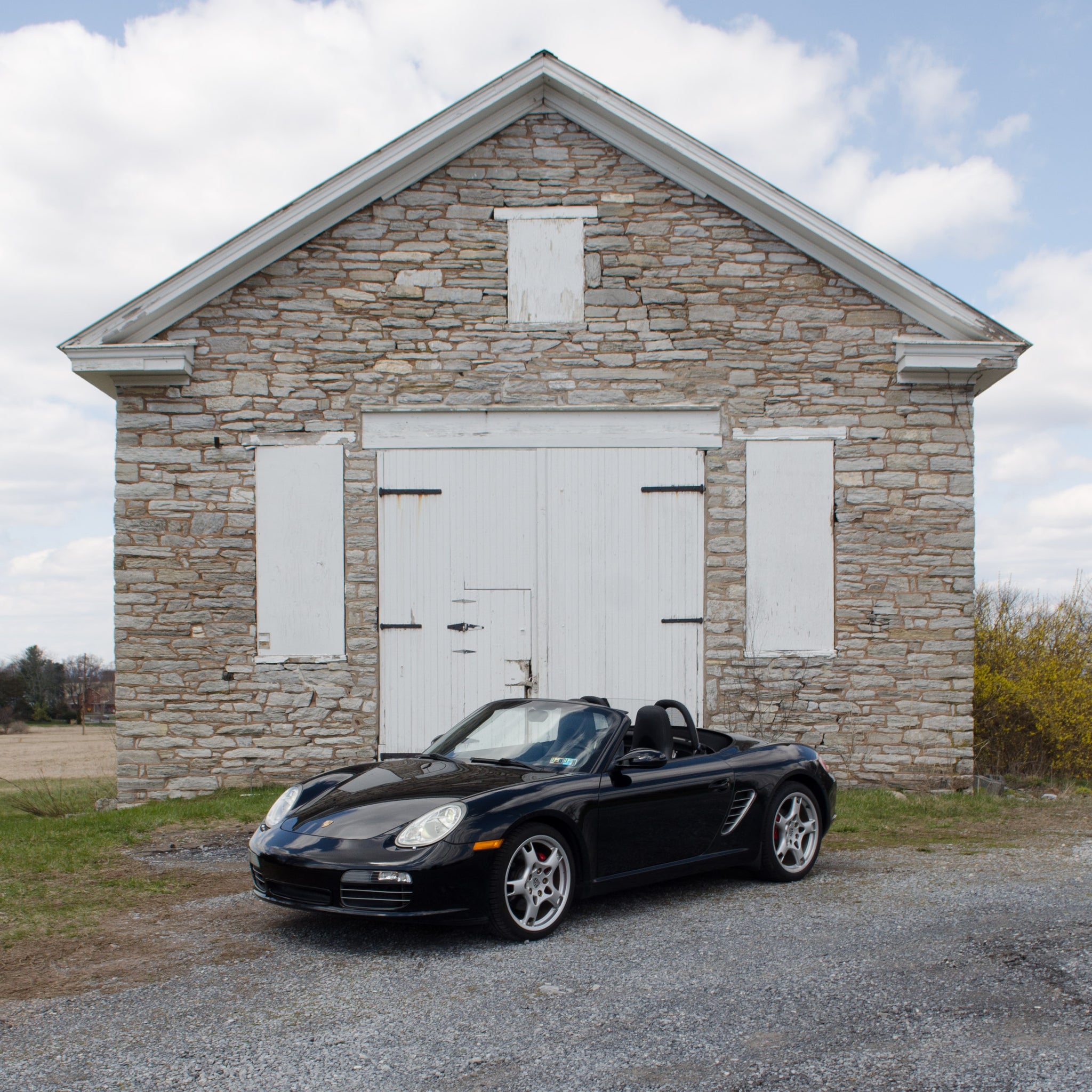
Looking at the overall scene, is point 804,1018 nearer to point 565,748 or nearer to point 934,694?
point 565,748

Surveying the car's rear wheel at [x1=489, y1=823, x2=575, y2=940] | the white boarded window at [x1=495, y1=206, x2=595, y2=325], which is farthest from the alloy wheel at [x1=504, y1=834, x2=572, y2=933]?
the white boarded window at [x1=495, y1=206, x2=595, y2=325]

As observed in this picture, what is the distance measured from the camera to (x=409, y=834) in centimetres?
520

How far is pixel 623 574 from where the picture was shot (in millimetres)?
11062

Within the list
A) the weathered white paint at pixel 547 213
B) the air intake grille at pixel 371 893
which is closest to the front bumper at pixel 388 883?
the air intake grille at pixel 371 893

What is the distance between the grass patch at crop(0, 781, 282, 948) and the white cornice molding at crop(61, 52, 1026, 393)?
4.58 metres

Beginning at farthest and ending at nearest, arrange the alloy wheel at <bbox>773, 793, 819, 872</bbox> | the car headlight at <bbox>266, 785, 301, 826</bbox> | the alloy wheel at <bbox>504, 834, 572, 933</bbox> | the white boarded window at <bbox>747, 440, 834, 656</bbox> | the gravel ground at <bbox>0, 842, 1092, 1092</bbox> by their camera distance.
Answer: the white boarded window at <bbox>747, 440, 834, 656</bbox>
the alloy wheel at <bbox>773, 793, 819, 872</bbox>
the car headlight at <bbox>266, 785, 301, 826</bbox>
the alloy wheel at <bbox>504, 834, 572, 933</bbox>
the gravel ground at <bbox>0, 842, 1092, 1092</bbox>

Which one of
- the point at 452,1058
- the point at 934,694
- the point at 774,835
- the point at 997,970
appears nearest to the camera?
the point at 452,1058

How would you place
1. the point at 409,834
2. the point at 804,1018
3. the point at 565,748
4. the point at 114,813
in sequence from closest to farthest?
the point at 804,1018 < the point at 409,834 < the point at 565,748 < the point at 114,813

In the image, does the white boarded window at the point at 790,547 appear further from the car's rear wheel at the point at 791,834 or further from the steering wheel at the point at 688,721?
the steering wheel at the point at 688,721

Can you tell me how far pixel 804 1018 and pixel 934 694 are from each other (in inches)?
287

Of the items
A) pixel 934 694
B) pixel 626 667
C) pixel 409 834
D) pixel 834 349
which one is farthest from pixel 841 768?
pixel 409 834

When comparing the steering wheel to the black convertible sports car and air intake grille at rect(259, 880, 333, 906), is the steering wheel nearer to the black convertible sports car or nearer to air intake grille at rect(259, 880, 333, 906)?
the black convertible sports car

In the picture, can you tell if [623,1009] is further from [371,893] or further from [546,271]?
[546,271]

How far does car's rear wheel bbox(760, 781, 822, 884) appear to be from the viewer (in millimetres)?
6590
